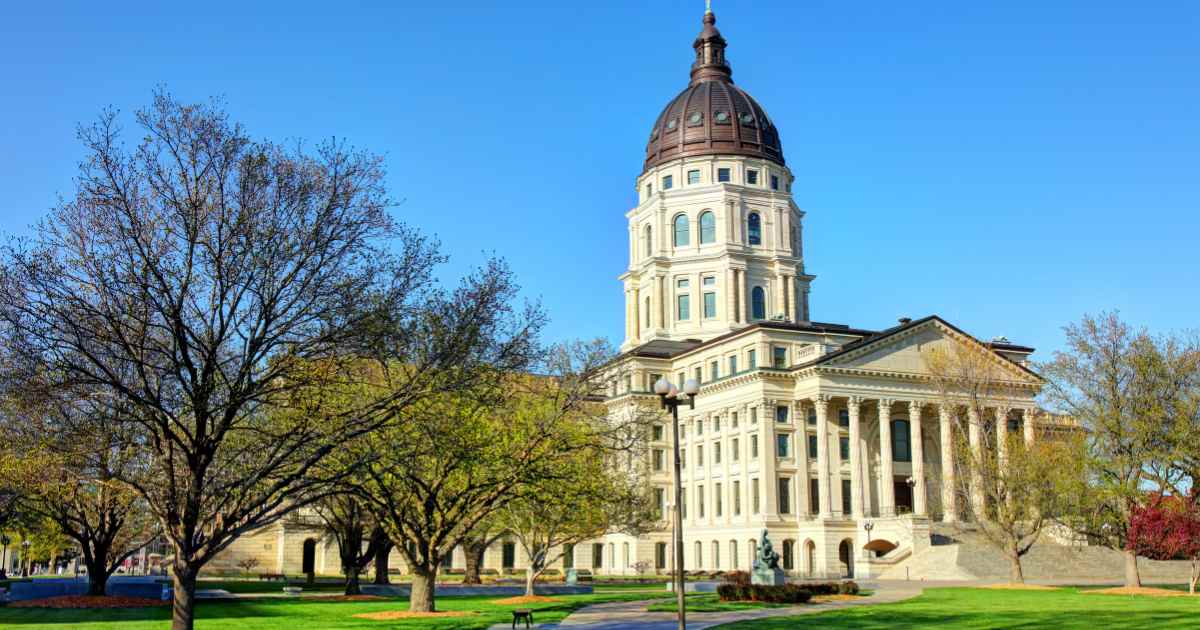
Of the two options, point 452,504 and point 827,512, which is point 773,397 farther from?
point 452,504

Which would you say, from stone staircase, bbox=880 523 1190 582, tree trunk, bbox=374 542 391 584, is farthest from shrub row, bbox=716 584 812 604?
stone staircase, bbox=880 523 1190 582

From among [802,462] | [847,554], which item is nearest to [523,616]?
[847,554]

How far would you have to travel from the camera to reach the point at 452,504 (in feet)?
116

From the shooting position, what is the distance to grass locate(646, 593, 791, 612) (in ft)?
129

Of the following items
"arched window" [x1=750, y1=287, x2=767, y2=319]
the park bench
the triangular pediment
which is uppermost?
"arched window" [x1=750, y1=287, x2=767, y2=319]

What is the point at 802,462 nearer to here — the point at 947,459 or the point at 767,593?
the point at 947,459

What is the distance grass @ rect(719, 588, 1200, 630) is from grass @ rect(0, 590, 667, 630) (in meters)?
8.19

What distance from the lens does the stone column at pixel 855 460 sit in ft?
265

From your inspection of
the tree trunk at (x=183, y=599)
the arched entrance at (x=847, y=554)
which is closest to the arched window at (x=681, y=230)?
the arched entrance at (x=847, y=554)

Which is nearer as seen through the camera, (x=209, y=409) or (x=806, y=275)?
(x=209, y=409)

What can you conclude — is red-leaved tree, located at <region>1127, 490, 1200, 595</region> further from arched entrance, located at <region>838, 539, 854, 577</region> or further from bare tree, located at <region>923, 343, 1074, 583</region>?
arched entrance, located at <region>838, 539, 854, 577</region>

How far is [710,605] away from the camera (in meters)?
41.7

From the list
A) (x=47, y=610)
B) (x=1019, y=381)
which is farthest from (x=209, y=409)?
(x=1019, y=381)

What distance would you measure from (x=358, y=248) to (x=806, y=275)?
8560cm
